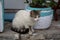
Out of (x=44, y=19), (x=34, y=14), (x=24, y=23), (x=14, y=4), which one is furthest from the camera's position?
(x=14, y=4)

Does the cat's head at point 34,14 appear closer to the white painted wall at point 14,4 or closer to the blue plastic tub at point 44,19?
the blue plastic tub at point 44,19

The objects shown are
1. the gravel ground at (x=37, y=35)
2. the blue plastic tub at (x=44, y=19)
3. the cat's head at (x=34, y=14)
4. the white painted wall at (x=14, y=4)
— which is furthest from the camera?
the white painted wall at (x=14, y=4)

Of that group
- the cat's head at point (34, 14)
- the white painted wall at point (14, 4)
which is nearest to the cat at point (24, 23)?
the cat's head at point (34, 14)

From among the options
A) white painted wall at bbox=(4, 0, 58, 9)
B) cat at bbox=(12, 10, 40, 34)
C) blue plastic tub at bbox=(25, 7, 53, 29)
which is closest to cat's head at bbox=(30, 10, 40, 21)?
cat at bbox=(12, 10, 40, 34)

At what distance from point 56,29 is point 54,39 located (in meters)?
0.27

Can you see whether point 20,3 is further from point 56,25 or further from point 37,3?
point 56,25

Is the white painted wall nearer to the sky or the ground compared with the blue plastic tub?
nearer to the sky

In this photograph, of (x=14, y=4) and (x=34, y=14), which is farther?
(x=14, y=4)

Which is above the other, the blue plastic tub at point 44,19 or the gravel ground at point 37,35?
the blue plastic tub at point 44,19

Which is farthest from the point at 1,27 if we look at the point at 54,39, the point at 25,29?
the point at 54,39

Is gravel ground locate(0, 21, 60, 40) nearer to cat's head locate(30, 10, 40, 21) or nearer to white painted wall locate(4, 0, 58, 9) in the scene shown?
cat's head locate(30, 10, 40, 21)

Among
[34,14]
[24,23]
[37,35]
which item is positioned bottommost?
[37,35]

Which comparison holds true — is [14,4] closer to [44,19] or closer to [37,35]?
[44,19]

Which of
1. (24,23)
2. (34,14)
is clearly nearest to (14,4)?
(24,23)
